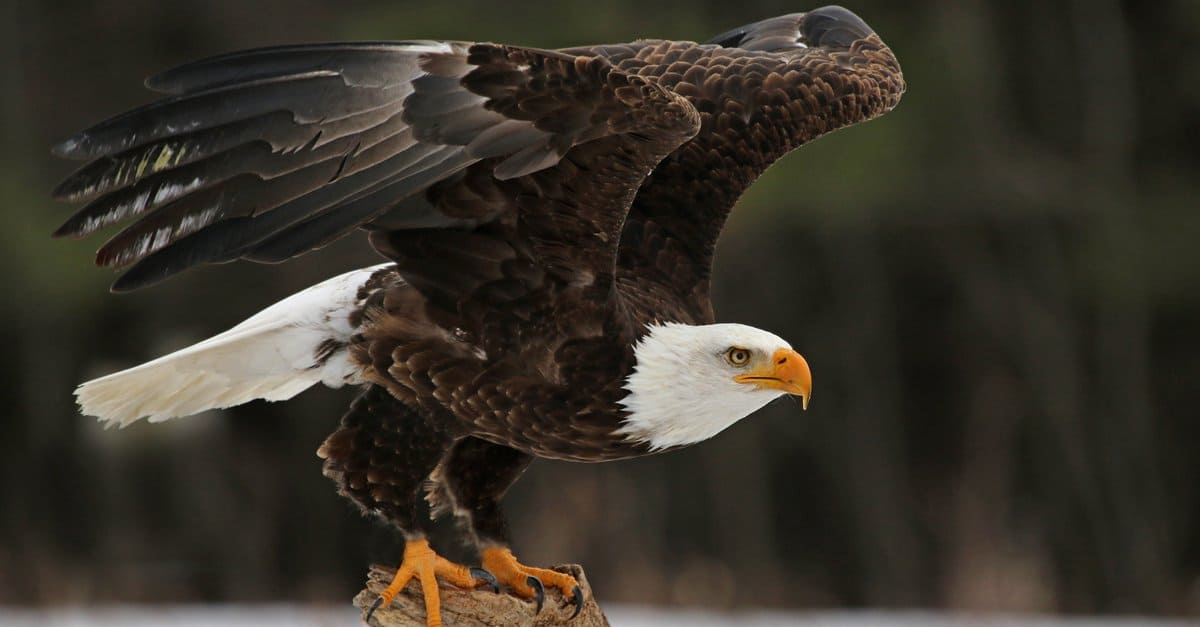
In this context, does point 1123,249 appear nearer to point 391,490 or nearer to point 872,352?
point 872,352

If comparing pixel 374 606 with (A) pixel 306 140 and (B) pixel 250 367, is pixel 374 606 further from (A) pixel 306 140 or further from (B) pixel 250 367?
(A) pixel 306 140

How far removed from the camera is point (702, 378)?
345 centimetres

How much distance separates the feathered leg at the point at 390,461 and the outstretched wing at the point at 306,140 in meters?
0.62

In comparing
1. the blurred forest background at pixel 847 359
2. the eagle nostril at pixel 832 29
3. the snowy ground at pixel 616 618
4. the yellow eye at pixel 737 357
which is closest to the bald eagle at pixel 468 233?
the yellow eye at pixel 737 357

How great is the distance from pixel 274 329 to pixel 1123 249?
20.1 ft

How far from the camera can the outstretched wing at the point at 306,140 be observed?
2887 millimetres

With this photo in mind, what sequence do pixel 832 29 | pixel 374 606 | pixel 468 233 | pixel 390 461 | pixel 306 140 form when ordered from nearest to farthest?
pixel 306 140
pixel 468 233
pixel 390 461
pixel 374 606
pixel 832 29

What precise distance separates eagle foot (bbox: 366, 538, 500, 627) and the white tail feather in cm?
43

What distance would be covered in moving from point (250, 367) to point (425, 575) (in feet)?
2.07

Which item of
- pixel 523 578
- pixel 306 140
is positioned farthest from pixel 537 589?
pixel 306 140

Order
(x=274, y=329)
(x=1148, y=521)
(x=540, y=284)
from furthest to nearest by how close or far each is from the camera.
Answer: (x=1148, y=521) < (x=274, y=329) < (x=540, y=284)

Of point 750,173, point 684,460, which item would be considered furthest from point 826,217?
point 750,173

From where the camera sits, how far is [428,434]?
3580 mm

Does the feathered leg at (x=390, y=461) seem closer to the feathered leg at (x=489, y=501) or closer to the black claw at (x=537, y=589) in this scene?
the feathered leg at (x=489, y=501)
